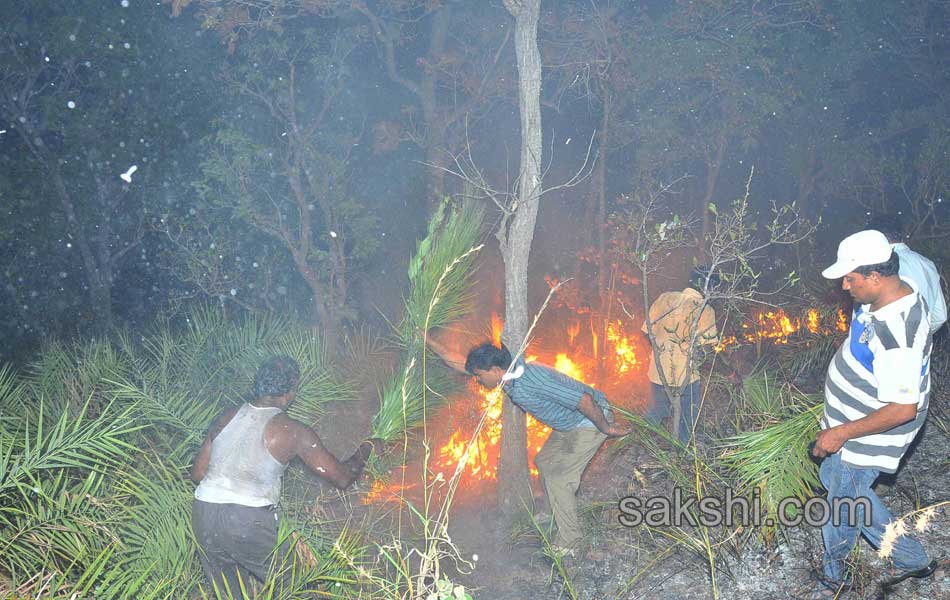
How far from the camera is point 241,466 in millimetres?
4055

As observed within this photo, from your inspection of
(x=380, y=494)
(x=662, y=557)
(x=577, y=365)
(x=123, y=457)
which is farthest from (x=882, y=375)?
(x=577, y=365)

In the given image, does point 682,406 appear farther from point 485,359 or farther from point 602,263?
point 602,263

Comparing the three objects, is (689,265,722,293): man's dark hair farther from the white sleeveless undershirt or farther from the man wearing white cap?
the white sleeveless undershirt

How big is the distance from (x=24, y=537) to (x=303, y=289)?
9213 mm

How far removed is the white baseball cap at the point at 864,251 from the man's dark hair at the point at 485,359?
2.09 metres

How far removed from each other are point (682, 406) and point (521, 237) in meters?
2.17

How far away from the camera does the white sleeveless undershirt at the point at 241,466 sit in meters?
4.05

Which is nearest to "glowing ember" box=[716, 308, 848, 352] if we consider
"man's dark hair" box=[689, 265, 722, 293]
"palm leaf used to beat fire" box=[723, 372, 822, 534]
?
"man's dark hair" box=[689, 265, 722, 293]

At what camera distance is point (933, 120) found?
13438 millimetres

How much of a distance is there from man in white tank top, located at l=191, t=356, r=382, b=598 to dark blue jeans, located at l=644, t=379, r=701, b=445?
310 cm

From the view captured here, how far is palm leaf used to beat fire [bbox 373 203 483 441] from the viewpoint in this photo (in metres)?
4.70

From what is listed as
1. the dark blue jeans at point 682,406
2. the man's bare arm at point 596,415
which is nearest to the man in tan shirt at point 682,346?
the dark blue jeans at point 682,406

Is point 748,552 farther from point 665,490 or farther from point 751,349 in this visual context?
point 751,349

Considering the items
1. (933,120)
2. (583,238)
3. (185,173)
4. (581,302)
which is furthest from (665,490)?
(933,120)
